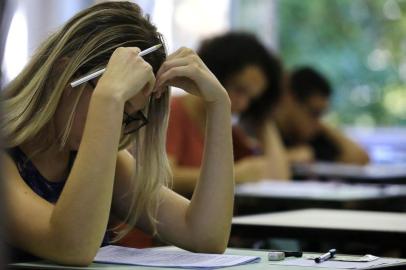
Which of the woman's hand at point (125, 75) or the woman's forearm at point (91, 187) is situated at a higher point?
the woman's hand at point (125, 75)

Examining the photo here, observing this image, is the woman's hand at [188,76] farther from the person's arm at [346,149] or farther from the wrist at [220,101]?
the person's arm at [346,149]

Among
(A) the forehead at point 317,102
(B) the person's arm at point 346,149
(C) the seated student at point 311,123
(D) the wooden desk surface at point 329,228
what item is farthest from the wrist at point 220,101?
(B) the person's arm at point 346,149

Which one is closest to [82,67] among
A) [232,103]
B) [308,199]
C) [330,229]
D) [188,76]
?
[188,76]

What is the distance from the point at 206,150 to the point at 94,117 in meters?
0.37

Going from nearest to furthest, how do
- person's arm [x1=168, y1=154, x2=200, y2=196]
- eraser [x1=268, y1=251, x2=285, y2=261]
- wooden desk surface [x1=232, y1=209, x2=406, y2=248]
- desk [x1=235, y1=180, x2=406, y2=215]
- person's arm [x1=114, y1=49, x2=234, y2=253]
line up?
eraser [x1=268, y1=251, x2=285, y2=261] → person's arm [x1=114, y1=49, x2=234, y2=253] → wooden desk surface [x1=232, y1=209, x2=406, y2=248] → desk [x1=235, y1=180, x2=406, y2=215] → person's arm [x1=168, y1=154, x2=200, y2=196]

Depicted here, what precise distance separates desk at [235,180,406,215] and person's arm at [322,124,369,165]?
265 cm

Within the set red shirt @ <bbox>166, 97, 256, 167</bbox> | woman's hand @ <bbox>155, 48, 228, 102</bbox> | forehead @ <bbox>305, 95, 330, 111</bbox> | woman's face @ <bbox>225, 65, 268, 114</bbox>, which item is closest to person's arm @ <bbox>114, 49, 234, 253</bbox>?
woman's hand @ <bbox>155, 48, 228, 102</bbox>

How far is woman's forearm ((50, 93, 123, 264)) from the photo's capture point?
1386mm

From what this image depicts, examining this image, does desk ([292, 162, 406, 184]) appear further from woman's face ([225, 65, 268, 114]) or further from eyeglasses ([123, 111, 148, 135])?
eyeglasses ([123, 111, 148, 135])

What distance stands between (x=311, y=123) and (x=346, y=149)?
1.39ft

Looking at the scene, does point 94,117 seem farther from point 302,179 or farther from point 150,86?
point 302,179

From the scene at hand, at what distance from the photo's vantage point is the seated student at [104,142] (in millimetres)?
1407

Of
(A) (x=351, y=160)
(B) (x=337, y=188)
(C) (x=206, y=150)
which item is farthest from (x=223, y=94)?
(A) (x=351, y=160)

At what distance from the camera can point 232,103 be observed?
3.98 meters
